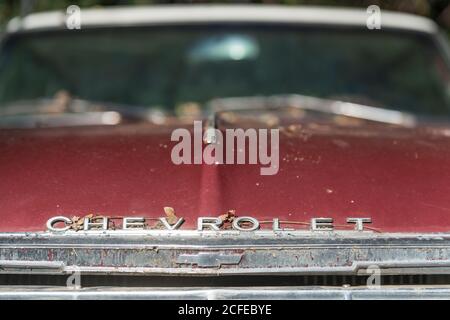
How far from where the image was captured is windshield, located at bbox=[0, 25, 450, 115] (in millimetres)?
4297

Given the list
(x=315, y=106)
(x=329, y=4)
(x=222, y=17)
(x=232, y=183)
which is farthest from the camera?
(x=329, y=4)

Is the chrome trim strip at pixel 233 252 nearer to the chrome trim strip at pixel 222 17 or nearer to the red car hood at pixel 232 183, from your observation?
the red car hood at pixel 232 183

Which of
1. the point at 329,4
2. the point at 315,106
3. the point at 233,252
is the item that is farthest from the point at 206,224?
the point at 329,4

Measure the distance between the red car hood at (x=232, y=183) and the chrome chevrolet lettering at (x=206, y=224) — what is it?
0.09ft

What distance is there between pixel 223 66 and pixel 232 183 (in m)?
2.05

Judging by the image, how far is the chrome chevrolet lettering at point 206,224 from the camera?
232 cm

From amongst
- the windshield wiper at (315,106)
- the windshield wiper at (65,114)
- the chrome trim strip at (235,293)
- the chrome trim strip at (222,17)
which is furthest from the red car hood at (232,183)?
the chrome trim strip at (222,17)

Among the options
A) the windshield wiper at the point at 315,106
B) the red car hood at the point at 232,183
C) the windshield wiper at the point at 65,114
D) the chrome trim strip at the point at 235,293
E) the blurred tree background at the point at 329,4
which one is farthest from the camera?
Result: the blurred tree background at the point at 329,4

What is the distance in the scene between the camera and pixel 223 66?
14.8 ft

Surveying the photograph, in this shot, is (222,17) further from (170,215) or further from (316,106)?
(170,215)

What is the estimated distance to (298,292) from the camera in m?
2.28

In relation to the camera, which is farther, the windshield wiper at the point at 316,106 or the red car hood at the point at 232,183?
the windshield wiper at the point at 316,106

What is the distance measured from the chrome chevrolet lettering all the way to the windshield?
6.38 feet
